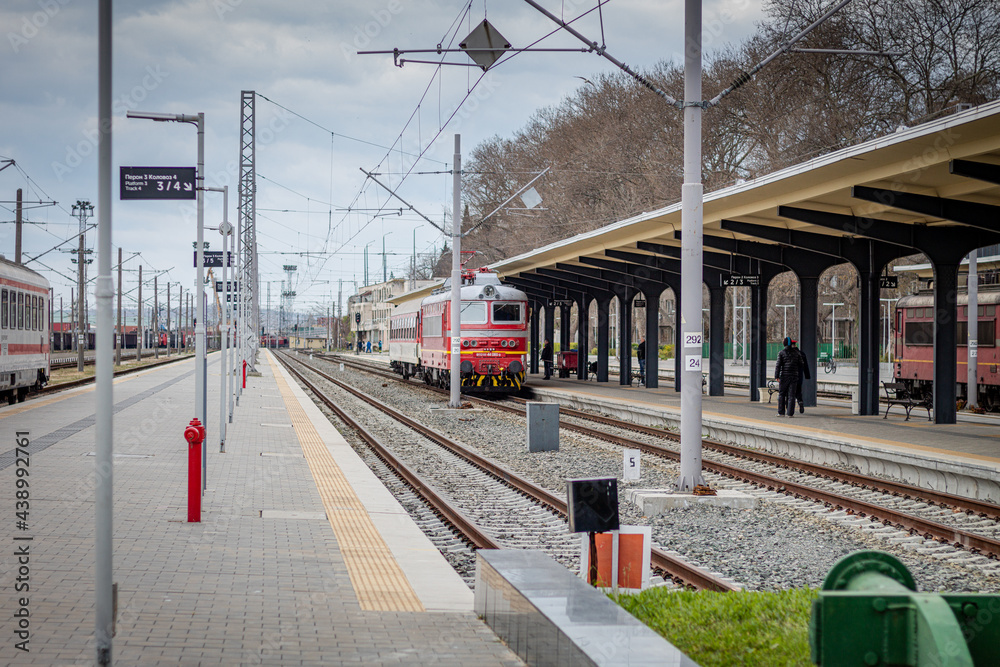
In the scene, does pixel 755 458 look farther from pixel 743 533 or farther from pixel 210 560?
pixel 210 560

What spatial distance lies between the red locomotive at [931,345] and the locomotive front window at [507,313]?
11.3 m

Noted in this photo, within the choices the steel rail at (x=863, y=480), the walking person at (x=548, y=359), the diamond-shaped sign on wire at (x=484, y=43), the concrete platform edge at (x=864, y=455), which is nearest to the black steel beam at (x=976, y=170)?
the concrete platform edge at (x=864, y=455)

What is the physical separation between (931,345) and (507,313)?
1241cm

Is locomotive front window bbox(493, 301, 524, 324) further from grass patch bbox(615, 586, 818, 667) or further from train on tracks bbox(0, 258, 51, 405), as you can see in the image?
grass patch bbox(615, 586, 818, 667)

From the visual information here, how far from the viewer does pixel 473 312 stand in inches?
1184

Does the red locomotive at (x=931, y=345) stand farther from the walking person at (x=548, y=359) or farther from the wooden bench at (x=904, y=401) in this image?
the walking person at (x=548, y=359)

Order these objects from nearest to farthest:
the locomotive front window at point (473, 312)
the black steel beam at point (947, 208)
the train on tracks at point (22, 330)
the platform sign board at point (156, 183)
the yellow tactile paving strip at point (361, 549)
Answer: the yellow tactile paving strip at point (361, 549), the platform sign board at point (156, 183), the black steel beam at point (947, 208), the train on tracks at point (22, 330), the locomotive front window at point (473, 312)

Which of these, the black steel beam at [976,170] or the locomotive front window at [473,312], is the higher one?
the black steel beam at [976,170]

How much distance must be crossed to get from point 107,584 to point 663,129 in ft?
149

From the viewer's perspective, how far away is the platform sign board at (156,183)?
8.23 m

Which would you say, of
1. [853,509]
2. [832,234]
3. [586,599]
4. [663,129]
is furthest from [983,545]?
[663,129]

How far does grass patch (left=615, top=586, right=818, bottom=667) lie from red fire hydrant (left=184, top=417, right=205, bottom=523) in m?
4.42

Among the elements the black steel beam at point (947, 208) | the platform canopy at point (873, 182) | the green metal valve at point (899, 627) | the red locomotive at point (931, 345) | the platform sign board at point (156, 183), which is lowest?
the green metal valve at point (899, 627)

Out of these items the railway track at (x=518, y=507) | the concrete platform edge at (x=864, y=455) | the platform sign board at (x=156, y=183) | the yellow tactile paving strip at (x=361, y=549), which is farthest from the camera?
the concrete platform edge at (x=864, y=455)
